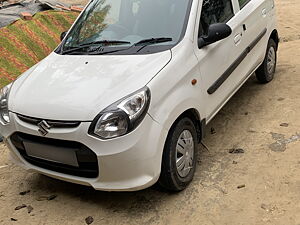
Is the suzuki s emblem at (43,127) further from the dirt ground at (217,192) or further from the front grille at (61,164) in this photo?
the dirt ground at (217,192)

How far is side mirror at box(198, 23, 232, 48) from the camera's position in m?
3.35

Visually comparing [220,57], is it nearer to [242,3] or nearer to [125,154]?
[242,3]

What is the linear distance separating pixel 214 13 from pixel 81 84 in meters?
1.63

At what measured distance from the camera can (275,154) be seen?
3623mm

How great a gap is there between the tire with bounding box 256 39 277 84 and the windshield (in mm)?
1933

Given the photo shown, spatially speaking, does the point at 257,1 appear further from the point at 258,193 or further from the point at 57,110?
the point at 57,110

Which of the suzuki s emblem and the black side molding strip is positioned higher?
the suzuki s emblem

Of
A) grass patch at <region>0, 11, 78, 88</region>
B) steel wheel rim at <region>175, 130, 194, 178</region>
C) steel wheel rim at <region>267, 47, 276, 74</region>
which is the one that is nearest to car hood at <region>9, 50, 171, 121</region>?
steel wheel rim at <region>175, 130, 194, 178</region>

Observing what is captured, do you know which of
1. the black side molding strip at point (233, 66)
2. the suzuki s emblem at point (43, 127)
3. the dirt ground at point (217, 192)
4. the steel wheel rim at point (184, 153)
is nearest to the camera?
the suzuki s emblem at point (43, 127)

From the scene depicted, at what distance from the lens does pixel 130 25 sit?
11.9 ft

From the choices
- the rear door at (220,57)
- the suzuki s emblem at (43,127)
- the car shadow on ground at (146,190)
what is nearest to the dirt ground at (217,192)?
the car shadow on ground at (146,190)

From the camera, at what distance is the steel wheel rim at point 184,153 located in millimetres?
3119

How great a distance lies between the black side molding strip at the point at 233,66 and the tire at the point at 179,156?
49 cm

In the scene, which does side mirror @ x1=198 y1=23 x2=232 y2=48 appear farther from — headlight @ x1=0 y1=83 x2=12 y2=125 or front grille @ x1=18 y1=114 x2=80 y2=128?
headlight @ x1=0 y1=83 x2=12 y2=125
